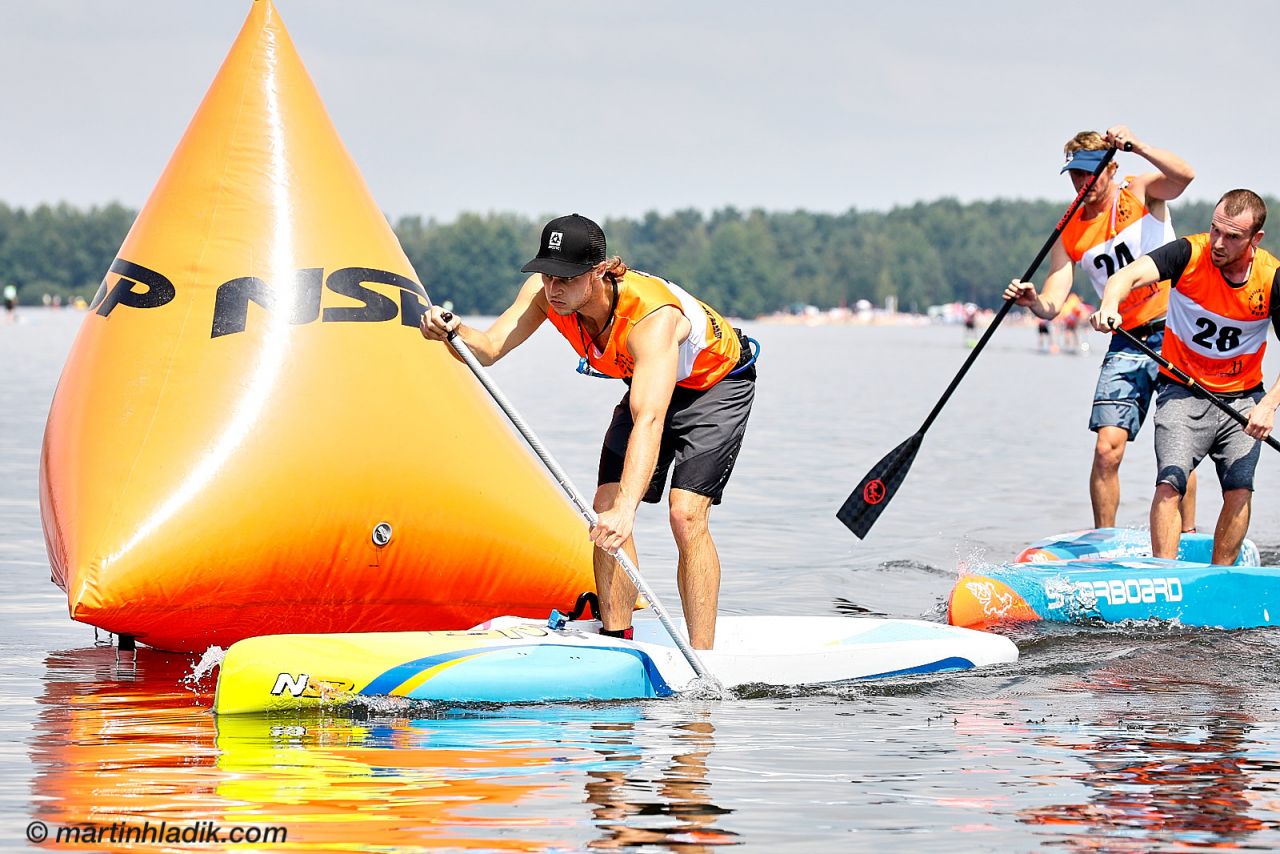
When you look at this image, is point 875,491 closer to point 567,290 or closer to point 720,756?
point 567,290

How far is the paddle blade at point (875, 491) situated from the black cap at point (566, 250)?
10.9 feet

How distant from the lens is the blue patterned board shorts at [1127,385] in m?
10.4

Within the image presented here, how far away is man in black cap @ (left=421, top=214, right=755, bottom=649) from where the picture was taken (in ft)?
22.2

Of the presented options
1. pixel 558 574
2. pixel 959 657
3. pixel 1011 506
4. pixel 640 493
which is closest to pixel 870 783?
pixel 640 493

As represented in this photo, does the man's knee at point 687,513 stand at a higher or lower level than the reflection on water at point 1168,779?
higher

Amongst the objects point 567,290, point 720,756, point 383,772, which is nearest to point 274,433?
point 567,290

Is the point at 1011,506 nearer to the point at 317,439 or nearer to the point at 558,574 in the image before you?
the point at 558,574

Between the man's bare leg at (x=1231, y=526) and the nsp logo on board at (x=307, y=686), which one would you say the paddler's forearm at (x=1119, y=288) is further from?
the nsp logo on board at (x=307, y=686)

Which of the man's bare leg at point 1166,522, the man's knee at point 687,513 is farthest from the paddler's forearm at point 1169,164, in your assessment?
the man's knee at point 687,513

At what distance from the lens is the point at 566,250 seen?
6.73 metres

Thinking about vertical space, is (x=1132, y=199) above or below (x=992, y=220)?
below

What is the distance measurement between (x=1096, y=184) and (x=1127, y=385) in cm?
117

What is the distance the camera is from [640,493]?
21.8 feet

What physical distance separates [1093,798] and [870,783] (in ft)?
2.29
